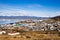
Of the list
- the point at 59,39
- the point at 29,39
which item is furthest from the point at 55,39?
the point at 29,39

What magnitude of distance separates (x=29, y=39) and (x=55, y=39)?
3.53 m

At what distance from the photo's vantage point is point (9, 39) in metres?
20.8

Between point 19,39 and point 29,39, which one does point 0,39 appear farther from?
point 29,39

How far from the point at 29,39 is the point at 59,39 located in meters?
4.12

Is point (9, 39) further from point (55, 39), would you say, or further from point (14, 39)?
point (55, 39)

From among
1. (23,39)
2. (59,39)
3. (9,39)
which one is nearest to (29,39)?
(23,39)

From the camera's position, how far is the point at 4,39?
20891 mm

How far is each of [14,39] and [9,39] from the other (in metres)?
0.67

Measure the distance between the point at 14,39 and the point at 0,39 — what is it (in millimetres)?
1849

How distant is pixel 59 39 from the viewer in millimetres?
21438

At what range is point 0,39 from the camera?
68.1 ft

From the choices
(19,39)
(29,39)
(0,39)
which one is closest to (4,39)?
(0,39)

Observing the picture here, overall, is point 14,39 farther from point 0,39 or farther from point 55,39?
point 55,39

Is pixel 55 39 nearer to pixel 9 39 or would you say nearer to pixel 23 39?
pixel 23 39
